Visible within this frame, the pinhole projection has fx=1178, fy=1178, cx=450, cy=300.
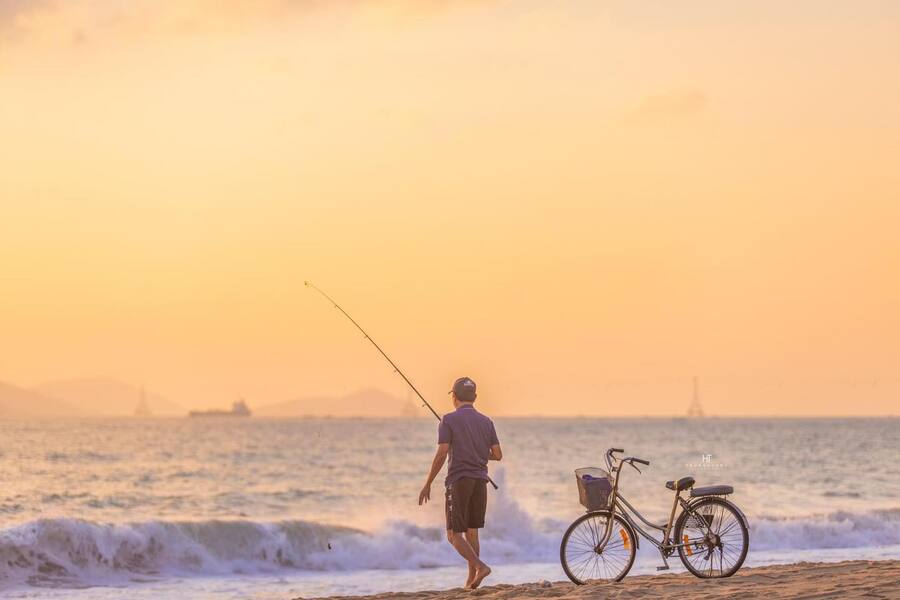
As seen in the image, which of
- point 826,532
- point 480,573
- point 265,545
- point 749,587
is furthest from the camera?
point 826,532

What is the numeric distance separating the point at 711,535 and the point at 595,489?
108cm

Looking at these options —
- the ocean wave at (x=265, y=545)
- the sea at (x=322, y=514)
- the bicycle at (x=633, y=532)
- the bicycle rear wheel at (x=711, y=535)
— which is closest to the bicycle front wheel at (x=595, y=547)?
the bicycle at (x=633, y=532)

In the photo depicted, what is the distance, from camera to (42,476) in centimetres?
3962

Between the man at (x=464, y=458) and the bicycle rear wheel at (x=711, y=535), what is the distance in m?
1.75

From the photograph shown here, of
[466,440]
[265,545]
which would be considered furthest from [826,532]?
[466,440]

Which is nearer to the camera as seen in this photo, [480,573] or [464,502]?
[464,502]

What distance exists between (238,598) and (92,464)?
112 ft

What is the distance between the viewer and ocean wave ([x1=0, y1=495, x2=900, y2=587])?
17.9 m

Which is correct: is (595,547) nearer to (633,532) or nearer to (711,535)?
(633,532)

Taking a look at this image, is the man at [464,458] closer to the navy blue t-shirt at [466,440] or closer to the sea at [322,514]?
the navy blue t-shirt at [466,440]

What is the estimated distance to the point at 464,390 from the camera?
955 cm

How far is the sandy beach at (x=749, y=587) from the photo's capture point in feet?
29.8

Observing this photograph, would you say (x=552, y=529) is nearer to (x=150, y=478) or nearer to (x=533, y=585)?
(x=533, y=585)

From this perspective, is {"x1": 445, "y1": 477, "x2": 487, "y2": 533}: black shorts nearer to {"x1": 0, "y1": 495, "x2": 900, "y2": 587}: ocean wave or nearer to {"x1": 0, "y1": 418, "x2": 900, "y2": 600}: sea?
{"x1": 0, "y1": 418, "x2": 900, "y2": 600}: sea
